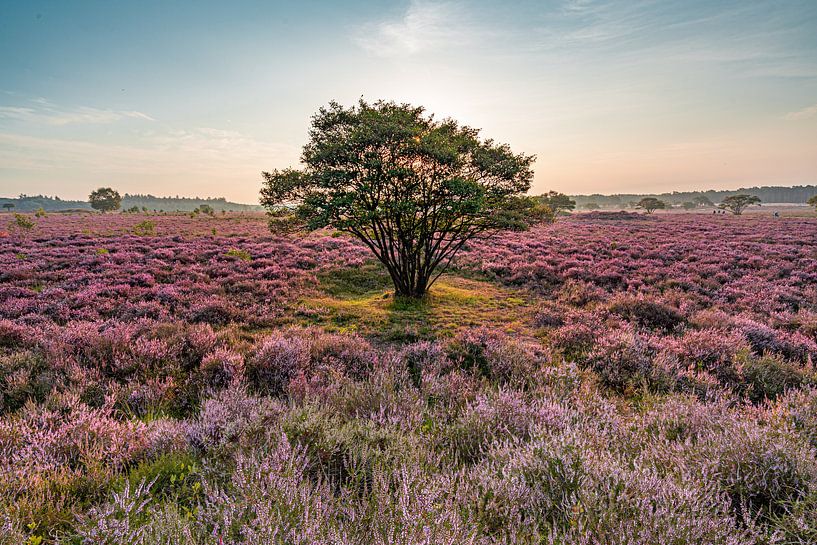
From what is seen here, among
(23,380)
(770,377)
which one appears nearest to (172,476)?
(23,380)

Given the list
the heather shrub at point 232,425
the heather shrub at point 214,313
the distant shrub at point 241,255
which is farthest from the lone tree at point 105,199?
the heather shrub at point 232,425

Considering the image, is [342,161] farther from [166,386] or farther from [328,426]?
[328,426]

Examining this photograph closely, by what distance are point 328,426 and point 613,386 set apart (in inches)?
227

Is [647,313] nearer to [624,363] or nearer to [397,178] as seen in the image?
[624,363]

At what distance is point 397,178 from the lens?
37.8 feet

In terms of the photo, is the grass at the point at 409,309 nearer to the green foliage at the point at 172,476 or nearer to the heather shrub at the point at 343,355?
the heather shrub at the point at 343,355

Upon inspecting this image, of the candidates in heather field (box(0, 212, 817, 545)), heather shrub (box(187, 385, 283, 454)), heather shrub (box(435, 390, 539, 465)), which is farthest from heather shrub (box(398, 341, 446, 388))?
heather shrub (box(187, 385, 283, 454))

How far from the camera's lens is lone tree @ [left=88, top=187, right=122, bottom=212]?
102 m

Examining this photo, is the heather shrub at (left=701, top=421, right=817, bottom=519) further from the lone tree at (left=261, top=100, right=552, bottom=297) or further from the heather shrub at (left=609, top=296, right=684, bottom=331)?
the lone tree at (left=261, top=100, right=552, bottom=297)

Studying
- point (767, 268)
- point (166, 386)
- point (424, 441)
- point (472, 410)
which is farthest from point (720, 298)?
point (166, 386)

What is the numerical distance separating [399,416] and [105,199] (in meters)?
139

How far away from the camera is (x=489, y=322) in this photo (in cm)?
1138

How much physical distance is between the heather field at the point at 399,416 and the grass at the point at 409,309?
0.46ft

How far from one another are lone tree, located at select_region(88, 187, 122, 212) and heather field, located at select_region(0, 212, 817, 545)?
11852 cm
